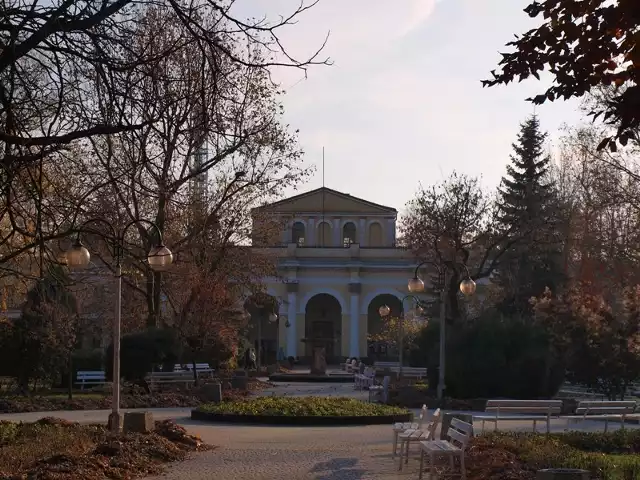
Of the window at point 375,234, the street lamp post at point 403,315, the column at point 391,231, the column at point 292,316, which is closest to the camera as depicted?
the street lamp post at point 403,315

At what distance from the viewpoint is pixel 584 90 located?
28.6 feet

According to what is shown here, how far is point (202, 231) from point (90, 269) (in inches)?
299

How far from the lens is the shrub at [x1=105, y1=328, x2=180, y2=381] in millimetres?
32250

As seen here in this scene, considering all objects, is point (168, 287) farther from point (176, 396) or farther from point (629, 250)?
point (629, 250)

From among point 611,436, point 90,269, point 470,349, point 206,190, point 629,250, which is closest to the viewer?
point 611,436

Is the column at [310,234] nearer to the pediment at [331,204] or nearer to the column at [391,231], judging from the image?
the pediment at [331,204]

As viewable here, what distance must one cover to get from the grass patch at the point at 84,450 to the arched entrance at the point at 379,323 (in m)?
52.0

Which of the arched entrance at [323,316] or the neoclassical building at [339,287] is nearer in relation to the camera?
the neoclassical building at [339,287]

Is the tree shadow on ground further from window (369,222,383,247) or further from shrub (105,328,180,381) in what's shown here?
window (369,222,383,247)

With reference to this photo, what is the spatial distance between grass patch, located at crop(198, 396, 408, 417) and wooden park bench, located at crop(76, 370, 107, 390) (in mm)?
10053

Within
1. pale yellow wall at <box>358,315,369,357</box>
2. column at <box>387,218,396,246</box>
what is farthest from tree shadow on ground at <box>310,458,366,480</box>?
column at <box>387,218,396,246</box>

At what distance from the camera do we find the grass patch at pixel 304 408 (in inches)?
874

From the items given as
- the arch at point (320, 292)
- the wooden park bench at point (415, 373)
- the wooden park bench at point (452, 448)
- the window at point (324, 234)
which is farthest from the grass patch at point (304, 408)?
the window at point (324, 234)

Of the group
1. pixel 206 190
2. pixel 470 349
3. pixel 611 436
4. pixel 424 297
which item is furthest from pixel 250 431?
pixel 424 297
